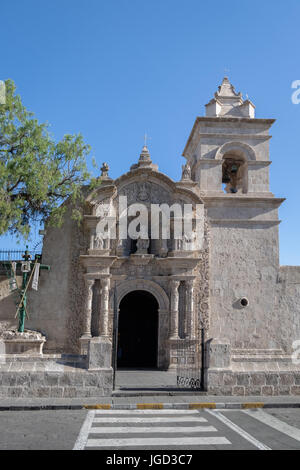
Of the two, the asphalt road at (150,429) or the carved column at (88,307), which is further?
the carved column at (88,307)

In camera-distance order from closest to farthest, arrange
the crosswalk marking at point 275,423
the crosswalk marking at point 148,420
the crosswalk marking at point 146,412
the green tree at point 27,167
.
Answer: the crosswalk marking at point 275,423
the crosswalk marking at point 148,420
the crosswalk marking at point 146,412
the green tree at point 27,167

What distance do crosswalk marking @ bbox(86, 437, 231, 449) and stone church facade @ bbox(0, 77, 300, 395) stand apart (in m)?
9.48

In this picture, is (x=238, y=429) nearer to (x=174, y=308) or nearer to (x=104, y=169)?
(x=174, y=308)

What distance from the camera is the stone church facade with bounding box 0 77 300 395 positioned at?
682 inches

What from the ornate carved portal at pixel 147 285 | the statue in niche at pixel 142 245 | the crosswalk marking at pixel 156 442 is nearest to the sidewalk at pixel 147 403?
the crosswalk marking at pixel 156 442

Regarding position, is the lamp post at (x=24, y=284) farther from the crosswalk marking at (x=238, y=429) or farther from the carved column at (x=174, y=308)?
the crosswalk marking at (x=238, y=429)

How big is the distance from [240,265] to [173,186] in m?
4.05

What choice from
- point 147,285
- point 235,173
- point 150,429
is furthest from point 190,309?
point 150,429

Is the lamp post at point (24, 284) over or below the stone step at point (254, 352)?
over

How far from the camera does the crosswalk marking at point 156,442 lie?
673cm

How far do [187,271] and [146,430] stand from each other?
1011 cm

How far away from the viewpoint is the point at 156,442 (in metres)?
6.90

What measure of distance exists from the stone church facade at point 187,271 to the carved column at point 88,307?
37mm

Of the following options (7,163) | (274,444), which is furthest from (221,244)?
(274,444)
